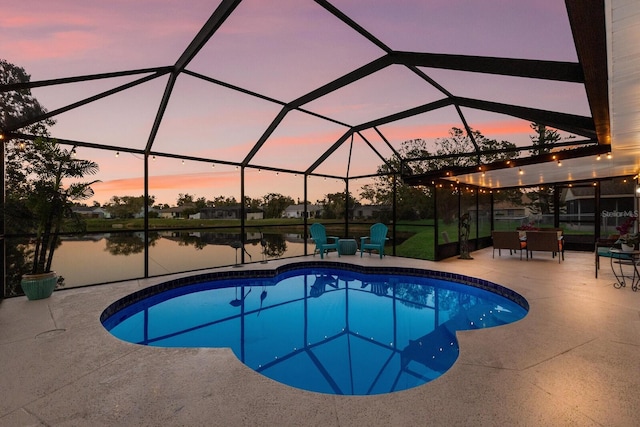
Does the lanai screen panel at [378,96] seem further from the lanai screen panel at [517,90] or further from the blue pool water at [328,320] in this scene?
the blue pool water at [328,320]

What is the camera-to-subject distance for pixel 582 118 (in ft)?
14.9

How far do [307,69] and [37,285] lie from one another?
545 centimetres

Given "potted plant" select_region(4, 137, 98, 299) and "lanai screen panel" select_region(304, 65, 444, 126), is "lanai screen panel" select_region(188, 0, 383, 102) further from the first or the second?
"potted plant" select_region(4, 137, 98, 299)

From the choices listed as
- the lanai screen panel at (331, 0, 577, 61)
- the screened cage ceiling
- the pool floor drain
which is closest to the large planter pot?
the pool floor drain

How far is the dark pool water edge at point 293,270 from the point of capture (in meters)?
4.77

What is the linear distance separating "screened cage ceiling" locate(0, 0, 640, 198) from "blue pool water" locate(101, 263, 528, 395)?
2824mm

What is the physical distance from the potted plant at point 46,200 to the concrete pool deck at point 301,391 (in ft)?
3.84

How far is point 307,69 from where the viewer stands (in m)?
5.14

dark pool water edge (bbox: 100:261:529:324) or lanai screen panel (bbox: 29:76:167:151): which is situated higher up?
lanai screen panel (bbox: 29:76:167:151)

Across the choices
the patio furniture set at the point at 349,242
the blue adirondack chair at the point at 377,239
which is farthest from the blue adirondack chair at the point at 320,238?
the blue adirondack chair at the point at 377,239

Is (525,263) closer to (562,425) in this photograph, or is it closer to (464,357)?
(464,357)

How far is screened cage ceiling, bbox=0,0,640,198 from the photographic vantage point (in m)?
3.62

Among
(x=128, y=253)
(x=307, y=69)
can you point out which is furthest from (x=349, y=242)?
(x=128, y=253)

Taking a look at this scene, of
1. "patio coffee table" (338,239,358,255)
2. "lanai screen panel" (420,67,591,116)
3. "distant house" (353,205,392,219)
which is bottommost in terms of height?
"patio coffee table" (338,239,358,255)
